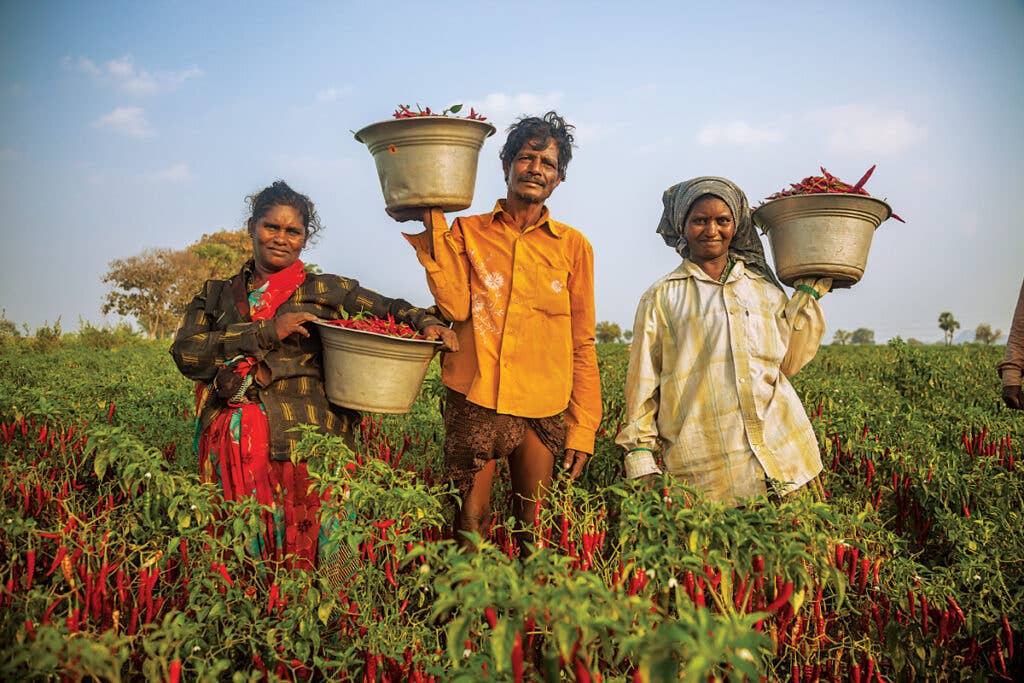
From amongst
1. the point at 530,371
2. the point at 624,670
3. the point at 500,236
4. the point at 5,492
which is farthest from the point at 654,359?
the point at 5,492

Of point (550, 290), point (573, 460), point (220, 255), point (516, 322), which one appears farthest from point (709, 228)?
point (220, 255)

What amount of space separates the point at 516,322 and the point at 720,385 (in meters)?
0.80

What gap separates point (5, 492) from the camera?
2.93 metres

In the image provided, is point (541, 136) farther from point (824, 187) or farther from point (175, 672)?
point (175, 672)

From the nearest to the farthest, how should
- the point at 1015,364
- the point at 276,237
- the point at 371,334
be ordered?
the point at 371,334 → the point at 276,237 → the point at 1015,364

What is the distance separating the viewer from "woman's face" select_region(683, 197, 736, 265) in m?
2.63

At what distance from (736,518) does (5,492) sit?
2891 mm

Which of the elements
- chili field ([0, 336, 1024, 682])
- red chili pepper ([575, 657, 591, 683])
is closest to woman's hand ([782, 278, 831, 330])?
chili field ([0, 336, 1024, 682])

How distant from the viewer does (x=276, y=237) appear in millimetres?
2820

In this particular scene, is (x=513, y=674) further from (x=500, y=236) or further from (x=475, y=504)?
(x=500, y=236)

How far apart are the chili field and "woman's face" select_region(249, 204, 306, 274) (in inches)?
31.8

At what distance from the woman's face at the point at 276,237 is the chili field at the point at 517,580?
31.8 inches

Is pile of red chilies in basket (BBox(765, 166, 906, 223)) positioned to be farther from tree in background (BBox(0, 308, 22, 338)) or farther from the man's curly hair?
tree in background (BBox(0, 308, 22, 338))

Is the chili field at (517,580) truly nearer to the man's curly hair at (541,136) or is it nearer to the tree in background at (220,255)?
the man's curly hair at (541,136)
